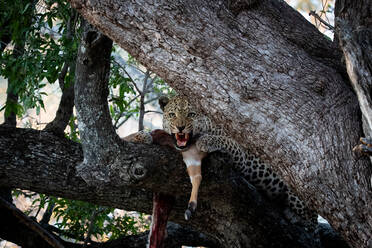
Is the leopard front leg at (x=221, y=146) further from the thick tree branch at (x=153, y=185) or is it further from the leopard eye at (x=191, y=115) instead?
the leopard eye at (x=191, y=115)

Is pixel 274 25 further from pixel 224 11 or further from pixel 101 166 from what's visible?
pixel 101 166

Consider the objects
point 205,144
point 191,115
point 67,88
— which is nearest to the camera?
point 205,144

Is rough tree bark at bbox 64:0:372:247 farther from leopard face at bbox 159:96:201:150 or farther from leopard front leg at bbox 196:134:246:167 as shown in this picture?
leopard face at bbox 159:96:201:150

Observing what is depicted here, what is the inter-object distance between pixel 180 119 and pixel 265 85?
2.10 m

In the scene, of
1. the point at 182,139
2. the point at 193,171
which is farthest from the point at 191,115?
the point at 193,171

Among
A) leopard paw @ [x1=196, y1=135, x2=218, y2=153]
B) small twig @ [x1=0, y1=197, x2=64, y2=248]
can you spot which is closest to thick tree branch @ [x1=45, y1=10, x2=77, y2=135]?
small twig @ [x1=0, y1=197, x2=64, y2=248]

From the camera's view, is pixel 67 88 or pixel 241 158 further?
pixel 67 88

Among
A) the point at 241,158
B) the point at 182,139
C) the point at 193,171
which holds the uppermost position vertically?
the point at 182,139

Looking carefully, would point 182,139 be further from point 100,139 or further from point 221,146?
point 100,139

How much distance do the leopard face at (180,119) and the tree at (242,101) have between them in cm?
76

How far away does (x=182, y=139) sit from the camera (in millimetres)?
4910

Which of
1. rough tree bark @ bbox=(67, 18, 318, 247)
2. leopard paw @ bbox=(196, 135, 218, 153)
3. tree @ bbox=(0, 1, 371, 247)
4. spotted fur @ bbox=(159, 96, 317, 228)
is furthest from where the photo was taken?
spotted fur @ bbox=(159, 96, 317, 228)

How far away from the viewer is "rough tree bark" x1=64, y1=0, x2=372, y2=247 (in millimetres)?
3000

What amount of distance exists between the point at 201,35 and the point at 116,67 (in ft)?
8.51
